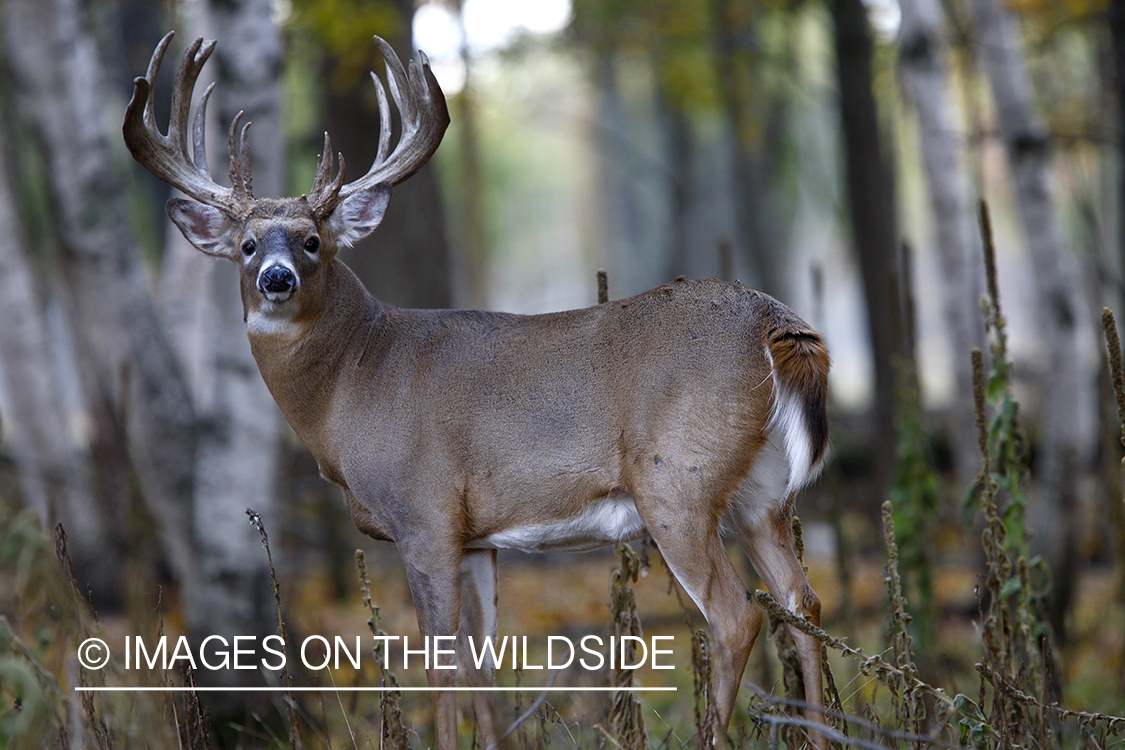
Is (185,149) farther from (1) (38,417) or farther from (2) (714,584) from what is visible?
(1) (38,417)

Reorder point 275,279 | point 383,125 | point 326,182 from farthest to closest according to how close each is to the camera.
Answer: point 383,125 < point 326,182 < point 275,279

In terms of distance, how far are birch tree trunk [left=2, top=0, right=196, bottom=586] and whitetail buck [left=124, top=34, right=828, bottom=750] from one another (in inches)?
112

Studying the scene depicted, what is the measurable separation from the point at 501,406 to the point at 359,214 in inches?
36.1

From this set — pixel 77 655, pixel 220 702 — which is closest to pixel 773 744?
pixel 77 655

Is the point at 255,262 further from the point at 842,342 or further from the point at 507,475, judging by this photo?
the point at 842,342

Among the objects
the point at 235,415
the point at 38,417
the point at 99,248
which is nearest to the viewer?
the point at 235,415

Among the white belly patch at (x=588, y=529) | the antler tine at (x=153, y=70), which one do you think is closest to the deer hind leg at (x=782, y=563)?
the white belly patch at (x=588, y=529)

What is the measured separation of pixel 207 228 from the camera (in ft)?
12.9

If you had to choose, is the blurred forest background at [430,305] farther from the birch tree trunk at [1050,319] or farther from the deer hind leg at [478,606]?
the deer hind leg at [478,606]

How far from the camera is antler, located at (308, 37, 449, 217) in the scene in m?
3.90

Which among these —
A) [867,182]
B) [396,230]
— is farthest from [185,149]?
[867,182]

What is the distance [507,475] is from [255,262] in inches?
43.6

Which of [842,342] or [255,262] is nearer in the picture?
[255,262]

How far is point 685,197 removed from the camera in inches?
683
